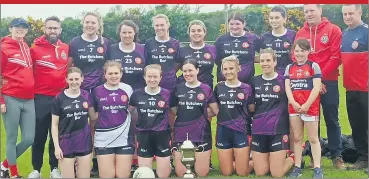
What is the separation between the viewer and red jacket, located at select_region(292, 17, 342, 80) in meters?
5.94

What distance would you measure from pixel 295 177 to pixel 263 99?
946 mm

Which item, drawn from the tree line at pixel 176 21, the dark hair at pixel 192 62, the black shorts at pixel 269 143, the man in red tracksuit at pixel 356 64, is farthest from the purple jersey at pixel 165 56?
the tree line at pixel 176 21

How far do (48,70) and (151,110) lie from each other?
4.24 ft

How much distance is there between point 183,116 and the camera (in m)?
5.94

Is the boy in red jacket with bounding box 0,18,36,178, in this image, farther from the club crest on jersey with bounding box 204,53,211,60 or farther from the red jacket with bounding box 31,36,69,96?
the club crest on jersey with bounding box 204,53,211,60

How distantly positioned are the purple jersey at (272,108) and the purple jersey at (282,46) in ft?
1.46

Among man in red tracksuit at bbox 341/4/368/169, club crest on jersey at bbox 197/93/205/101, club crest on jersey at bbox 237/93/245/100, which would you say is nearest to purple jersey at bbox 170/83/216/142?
club crest on jersey at bbox 197/93/205/101

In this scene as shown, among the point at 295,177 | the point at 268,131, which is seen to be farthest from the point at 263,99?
the point at 295,177

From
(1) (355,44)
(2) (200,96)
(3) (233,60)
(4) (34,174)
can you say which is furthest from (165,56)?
(1) (355,44)

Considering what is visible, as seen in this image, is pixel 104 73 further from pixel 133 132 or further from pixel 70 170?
pixel 70 170

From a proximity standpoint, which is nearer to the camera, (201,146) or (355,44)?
(355,44)

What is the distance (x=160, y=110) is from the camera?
5824 mm

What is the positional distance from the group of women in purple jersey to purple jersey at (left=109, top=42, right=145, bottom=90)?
0.01m

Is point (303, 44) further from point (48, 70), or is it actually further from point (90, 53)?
point (48, 70)
